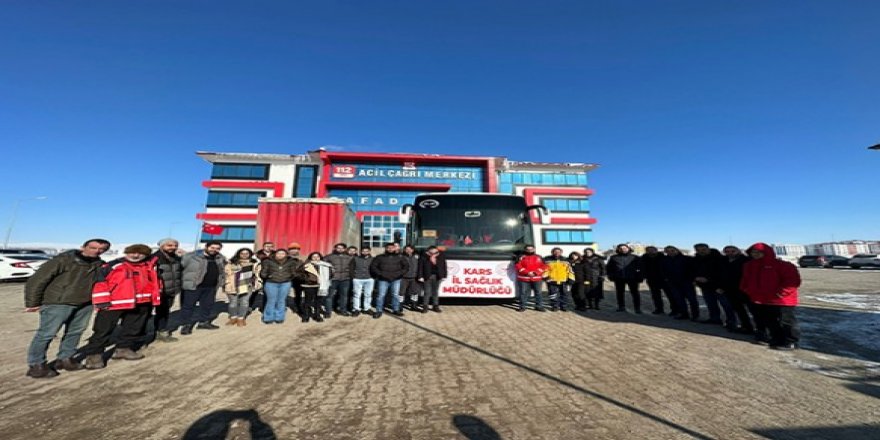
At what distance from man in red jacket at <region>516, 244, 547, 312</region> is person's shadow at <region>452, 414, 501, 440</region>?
517cm

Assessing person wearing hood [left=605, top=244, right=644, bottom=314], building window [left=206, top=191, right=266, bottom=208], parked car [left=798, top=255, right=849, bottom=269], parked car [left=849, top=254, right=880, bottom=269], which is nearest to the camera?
person wearing hood [left=605, top=244, right=644, bottom=314]

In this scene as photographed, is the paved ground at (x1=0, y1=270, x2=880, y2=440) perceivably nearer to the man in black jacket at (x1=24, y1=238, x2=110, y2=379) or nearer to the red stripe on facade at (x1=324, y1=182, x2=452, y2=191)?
the man in black jacket at (x1=24, y1=238, x2=110, y2=379)

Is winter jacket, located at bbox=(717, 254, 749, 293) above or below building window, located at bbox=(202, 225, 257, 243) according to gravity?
below

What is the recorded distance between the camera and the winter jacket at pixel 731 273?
19.3ft

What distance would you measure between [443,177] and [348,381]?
27.6m

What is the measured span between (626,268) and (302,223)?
9.85m

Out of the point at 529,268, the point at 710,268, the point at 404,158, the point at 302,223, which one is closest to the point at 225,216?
the point at 404,158

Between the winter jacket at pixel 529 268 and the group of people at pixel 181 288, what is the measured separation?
1.88 meters

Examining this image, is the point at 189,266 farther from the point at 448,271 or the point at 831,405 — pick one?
the point at 831,405

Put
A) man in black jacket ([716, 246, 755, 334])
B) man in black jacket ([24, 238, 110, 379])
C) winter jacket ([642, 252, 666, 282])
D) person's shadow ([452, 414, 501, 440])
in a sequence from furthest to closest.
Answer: winter jacket ([642, 252, 666, 282])
man in black jacket ([716, 246, 755, 334])
man in black jacket ([24, 238, 110, 379])
person's shadow ([452, 414, 501, 440])

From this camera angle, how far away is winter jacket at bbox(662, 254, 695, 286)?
7.00 meters

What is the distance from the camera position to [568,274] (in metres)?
8.30

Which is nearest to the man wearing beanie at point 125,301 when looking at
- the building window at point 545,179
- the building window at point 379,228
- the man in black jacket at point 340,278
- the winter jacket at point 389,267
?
the man in black jacket at point 340,278

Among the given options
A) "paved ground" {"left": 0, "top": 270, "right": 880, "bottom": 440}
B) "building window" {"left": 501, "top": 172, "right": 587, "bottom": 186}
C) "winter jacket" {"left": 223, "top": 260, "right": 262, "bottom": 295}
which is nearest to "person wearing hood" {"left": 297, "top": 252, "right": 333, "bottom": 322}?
"winter jacket" {"left": 223, "top": 260, "right": 262, "bottom": 295}
